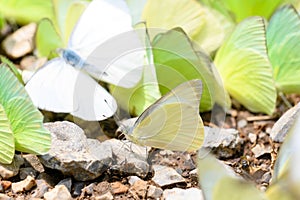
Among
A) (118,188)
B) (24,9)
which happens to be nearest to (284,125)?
(118,188)

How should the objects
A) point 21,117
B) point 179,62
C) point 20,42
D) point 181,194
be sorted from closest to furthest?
point 181,194 < point 21,117 < point 179,62 < point 20,42

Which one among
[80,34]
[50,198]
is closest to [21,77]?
[80,34]

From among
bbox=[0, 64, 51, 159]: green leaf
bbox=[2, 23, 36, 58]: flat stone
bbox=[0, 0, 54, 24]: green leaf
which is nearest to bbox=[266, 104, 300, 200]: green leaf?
bbox=[0, 64, 51, 159]: green leaf

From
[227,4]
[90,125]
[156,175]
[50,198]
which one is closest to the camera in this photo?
[50,198]

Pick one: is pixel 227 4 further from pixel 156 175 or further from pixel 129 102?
pixel 156 175

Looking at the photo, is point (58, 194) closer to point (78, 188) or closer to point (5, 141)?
point (78, 188)

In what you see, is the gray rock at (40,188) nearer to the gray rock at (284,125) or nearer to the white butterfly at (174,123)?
the white butterfly at (174,123)

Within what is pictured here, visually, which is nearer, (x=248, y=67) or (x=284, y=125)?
(x=284, y=125)
